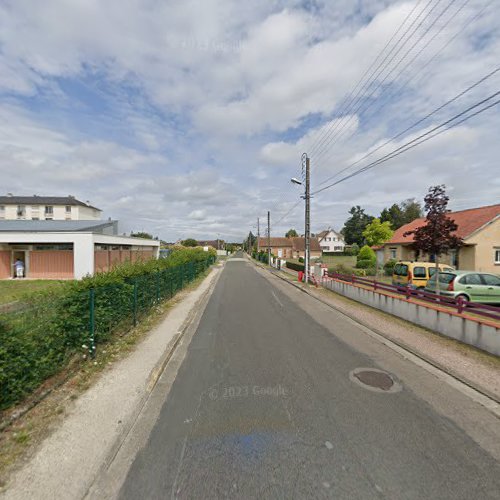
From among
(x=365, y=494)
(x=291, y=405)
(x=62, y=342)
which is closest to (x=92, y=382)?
(x=62, y=342)

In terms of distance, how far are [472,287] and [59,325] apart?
12.1m

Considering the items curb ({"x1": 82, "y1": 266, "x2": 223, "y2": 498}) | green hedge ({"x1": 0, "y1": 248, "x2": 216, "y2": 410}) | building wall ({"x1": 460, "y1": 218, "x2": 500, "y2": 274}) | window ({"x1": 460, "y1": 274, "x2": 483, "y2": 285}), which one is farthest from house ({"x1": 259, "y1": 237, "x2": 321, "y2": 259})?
green hedge ({"x1": 0, "y1": 248, "x2": 216, "y2": 410})

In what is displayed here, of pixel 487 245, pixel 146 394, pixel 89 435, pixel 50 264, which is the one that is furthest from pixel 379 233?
pixel 89 435

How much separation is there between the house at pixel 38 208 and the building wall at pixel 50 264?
44.4m

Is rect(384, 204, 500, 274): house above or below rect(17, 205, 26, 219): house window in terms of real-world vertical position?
below

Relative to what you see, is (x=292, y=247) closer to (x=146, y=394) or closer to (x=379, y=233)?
(x=379, y=233)

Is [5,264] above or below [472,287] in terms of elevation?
above

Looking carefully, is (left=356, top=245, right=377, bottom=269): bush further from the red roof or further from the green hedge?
the green hedge

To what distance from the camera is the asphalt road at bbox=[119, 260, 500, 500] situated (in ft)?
7.96

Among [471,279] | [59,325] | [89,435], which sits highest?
[471,279]

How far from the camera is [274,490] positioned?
7.80ft

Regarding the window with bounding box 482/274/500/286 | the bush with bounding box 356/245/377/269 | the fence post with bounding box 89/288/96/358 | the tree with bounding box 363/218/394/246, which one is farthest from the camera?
the tree with bounding box 363/218/394/246

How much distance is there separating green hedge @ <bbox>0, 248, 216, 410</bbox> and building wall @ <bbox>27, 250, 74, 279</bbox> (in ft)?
50.3

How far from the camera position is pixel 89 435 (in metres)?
3.02
